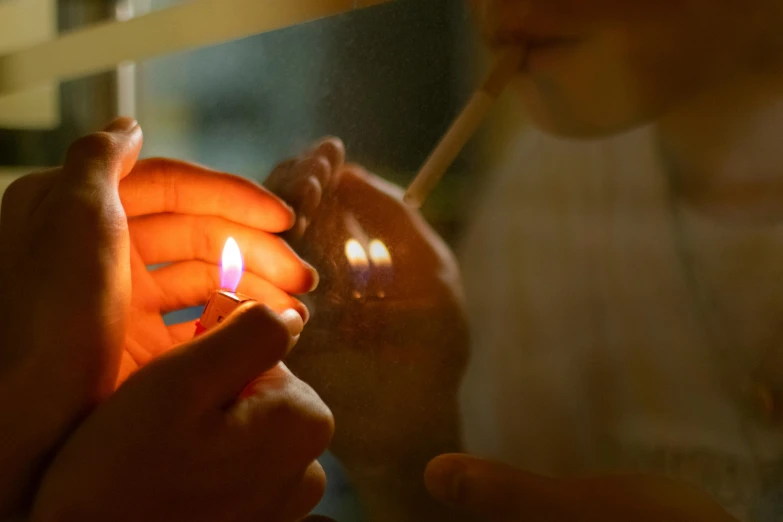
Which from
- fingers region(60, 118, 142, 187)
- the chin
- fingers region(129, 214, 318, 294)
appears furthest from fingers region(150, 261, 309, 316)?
the chin

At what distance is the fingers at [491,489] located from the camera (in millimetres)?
487

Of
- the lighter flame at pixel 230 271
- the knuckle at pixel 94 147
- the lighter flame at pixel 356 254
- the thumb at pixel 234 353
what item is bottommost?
the lighter flame at pixel 356 254

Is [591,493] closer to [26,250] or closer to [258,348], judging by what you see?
[258,348]

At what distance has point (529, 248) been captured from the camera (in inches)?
22.4

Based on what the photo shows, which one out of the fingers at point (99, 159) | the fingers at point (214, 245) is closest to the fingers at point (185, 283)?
the fingers at point (214, 245)

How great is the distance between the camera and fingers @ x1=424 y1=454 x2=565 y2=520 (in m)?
0.49

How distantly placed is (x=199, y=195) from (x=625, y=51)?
0.38 m

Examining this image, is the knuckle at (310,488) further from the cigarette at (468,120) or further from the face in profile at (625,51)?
the face in profile at (625,51)

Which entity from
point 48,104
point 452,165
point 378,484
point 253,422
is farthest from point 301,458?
point 48,104

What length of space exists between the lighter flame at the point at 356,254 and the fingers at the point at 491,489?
7.5 inches

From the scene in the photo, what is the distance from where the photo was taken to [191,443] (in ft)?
→ 1.27

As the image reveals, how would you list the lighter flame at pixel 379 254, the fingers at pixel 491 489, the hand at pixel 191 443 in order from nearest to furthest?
the hand at pixel 191 443 < the fingers at pixel 491 489 < the lighter flame at pixel 379 254

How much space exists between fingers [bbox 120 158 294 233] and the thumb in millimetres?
173

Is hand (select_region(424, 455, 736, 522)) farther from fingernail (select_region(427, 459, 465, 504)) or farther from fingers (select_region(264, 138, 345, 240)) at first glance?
fingers (select_region(264, 138, 345, 240))
